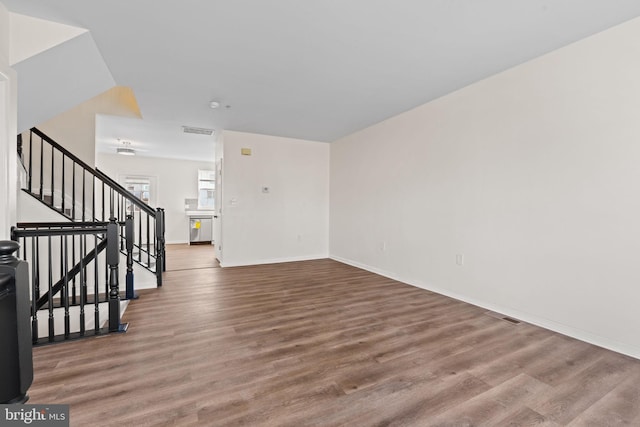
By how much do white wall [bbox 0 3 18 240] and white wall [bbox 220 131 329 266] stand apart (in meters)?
3.02

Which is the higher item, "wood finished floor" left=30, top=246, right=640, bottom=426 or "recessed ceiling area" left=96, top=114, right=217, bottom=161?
"recessed ceiling area" left=96, top=114, right=217, bottom=161

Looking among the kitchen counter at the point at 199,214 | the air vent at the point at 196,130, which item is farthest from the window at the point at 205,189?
the air vent at the point at 196,130

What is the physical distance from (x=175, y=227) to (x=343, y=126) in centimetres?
630

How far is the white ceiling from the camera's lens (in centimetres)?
204

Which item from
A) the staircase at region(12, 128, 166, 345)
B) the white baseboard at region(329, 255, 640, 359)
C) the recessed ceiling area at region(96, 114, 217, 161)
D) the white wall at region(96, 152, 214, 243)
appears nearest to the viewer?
A: the white baseboard at region(329, 255, 640, 359)

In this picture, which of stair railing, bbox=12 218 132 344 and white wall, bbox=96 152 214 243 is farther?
white wall, bbox=96 152 214 243

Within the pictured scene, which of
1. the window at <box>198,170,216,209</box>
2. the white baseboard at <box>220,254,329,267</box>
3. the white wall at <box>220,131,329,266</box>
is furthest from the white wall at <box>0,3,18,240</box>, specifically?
the window at <box>198,170,216,209</box>

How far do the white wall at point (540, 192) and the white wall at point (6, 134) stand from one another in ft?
13.9

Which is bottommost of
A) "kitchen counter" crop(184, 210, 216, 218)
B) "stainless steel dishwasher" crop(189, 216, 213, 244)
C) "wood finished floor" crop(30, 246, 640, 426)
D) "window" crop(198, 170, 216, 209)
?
"wood finished floor" crop(30, 246, 640, 426)

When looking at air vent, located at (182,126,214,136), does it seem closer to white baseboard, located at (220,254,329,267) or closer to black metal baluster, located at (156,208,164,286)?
black metal baluster, located at (156,208,164,286)

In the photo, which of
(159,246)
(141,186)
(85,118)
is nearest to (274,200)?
(159,246)

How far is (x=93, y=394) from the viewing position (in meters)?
1.60

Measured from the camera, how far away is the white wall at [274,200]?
17.2 feet

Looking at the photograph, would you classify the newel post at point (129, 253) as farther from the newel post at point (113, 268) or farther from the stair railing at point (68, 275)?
the newel post at point (113, 268)
